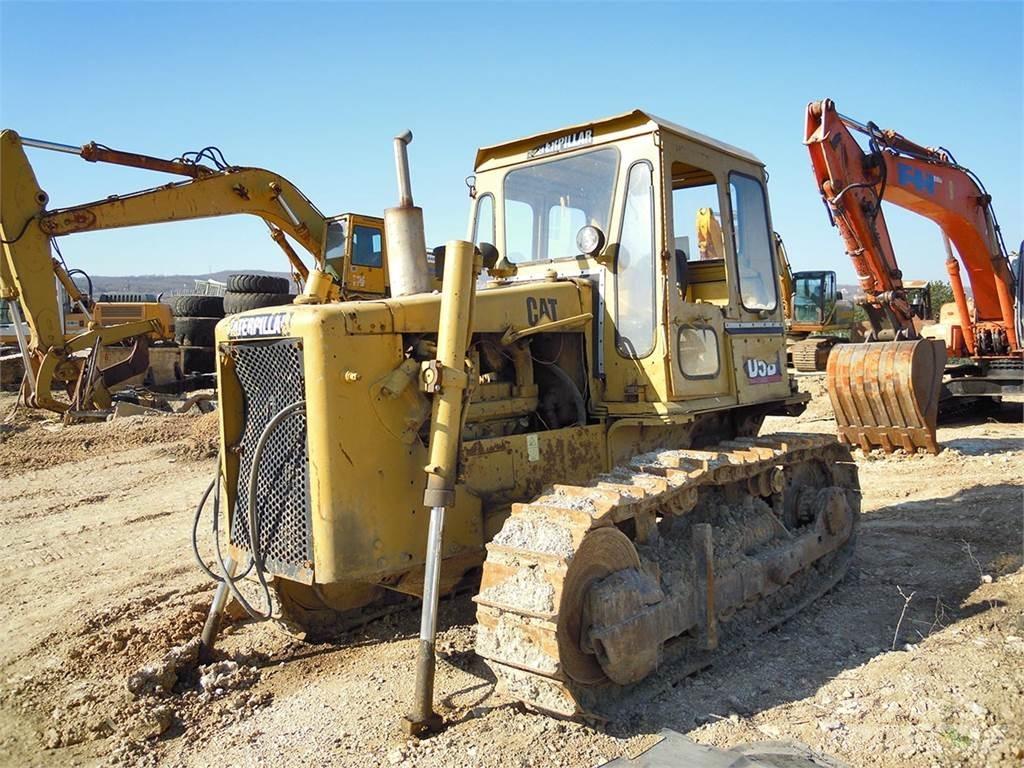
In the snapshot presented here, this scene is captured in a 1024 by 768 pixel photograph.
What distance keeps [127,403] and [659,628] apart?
13.2 metres

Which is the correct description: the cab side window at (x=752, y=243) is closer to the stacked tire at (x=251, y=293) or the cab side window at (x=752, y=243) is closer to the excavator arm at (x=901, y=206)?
the excavator arm at (x=901, y=206)

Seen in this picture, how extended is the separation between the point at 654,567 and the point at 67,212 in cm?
1248

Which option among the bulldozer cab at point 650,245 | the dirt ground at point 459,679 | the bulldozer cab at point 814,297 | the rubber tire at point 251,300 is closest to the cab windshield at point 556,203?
the bulldozer cab at point 650,245

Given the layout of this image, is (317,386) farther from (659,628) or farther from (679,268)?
(679,268)

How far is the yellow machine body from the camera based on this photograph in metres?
4.11

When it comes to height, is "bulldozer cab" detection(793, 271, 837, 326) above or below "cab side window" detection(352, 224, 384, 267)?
below

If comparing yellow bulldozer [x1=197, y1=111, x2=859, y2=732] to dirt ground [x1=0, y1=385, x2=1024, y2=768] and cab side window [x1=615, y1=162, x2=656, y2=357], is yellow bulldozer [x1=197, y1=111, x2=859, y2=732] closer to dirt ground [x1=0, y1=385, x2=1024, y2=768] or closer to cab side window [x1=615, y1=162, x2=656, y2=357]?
cab side window [x1=615, y1=162, x2=656, y2=357]

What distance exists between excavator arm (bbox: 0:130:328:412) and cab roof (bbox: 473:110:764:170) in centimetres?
903

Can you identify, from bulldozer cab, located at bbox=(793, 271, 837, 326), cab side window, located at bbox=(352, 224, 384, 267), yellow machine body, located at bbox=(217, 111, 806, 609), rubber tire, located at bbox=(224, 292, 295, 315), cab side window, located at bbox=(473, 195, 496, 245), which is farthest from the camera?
bulldozer cab, located at bbox=(793, 271, 837, 326)

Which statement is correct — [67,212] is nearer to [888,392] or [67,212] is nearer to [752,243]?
[752,243]

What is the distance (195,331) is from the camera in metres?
18.8

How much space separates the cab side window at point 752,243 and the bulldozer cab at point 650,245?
13 mm

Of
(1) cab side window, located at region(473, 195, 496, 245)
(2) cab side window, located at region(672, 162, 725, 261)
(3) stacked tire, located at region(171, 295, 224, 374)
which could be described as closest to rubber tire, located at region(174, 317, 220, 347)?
(3) stacked tire, located at region(171, 295, 224, 374)

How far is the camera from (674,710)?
416 cm
